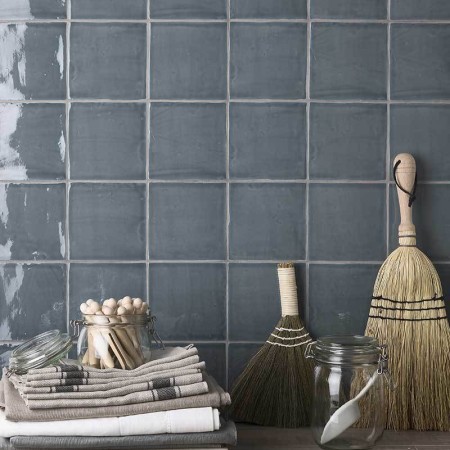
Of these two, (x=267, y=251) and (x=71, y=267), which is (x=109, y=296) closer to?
(x=71, y=267)

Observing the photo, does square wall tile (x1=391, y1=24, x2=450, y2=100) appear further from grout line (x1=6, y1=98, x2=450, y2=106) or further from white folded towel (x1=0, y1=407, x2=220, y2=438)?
white folded towel (x1=0, y1=407, x2=220, y2=438)

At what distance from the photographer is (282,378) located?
1.43 m

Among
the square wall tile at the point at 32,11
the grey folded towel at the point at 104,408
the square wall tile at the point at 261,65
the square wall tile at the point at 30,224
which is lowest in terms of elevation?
the grey folded towel at the point at 104,408

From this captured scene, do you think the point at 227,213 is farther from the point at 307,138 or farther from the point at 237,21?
the point at 237,21

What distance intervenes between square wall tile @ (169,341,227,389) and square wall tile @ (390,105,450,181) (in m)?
0.55

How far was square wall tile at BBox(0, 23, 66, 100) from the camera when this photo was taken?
5.00 ft

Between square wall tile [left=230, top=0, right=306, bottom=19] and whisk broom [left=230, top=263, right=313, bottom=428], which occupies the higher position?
square wall tile [left=230, top=0, right=306, bottom=19]

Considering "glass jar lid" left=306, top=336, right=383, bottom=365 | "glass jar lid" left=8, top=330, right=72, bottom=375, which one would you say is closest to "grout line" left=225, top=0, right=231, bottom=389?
"glass jar lid" left=306, top=336, right=383, bottom=365

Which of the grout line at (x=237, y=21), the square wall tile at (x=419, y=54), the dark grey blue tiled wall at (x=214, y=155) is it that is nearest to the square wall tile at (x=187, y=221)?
the dark grey blue tiled wall at (x=214, y=155)

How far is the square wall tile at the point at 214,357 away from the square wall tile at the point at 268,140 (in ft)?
1.18

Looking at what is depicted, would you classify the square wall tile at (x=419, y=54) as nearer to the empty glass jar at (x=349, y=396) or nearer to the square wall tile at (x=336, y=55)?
the square wall tile at (x=336, y=55)

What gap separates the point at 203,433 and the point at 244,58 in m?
0.78

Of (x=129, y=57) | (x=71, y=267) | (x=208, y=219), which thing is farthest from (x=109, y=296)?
(x=129, y=57)

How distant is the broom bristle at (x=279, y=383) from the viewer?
1410 mm
